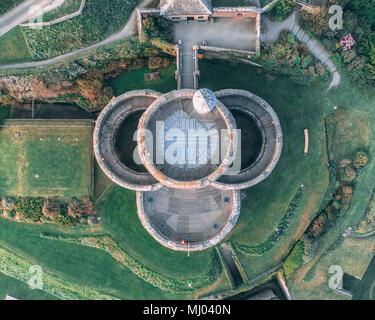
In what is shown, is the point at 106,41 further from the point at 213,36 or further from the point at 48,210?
the point at 48,210

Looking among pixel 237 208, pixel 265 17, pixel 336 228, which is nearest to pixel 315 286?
pixel 336 228

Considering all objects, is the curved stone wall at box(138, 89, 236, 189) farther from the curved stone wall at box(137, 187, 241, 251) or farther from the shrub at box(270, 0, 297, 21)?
the shrub at box(270, 0, 297, 21)

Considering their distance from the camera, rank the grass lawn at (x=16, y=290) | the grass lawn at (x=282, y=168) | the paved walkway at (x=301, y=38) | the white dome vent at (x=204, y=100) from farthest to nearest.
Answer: the grass lawn at (x=16, y=290)
the grass lawn at (x=282, y=168)
the paved walkway at (x=301, y=38)
the white dome vent at (x=204, y=100)

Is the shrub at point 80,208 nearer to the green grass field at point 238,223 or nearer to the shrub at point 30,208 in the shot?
the green grass field at point 238,223

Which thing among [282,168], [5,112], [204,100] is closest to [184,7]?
[204,100]

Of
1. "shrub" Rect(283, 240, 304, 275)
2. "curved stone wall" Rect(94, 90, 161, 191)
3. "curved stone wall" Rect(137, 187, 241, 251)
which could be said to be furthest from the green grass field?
"curved stone wall" Rect(137, 187, 241, 251)

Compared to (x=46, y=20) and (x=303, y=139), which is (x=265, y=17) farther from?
(x=46, y=20)

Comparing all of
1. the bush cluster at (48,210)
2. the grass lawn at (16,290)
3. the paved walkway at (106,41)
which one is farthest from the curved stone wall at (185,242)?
the grass lawn at (16,290)
